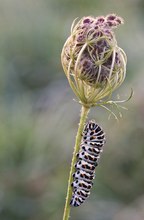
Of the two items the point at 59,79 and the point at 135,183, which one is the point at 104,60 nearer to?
Answer: the point at 135,183

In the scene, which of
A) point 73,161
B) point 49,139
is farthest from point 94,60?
point 49,139

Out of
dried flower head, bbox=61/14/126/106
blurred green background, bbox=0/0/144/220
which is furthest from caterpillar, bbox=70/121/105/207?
blurred green background, bbox=0/0/144/220

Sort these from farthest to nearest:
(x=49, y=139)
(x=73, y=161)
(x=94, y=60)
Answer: (x=49, y=139), (x=94, y=60), (x=73, y=161)

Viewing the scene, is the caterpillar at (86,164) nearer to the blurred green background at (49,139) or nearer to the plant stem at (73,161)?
the plant stem at (73,161)

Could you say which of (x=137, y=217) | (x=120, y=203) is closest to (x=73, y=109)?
(x=120, y=203)

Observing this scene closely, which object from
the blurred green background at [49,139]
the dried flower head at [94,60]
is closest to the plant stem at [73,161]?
the dried flower head at [94,60]

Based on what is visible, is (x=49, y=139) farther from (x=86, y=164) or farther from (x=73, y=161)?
(x=73, y=161)

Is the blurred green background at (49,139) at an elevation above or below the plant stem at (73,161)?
above
